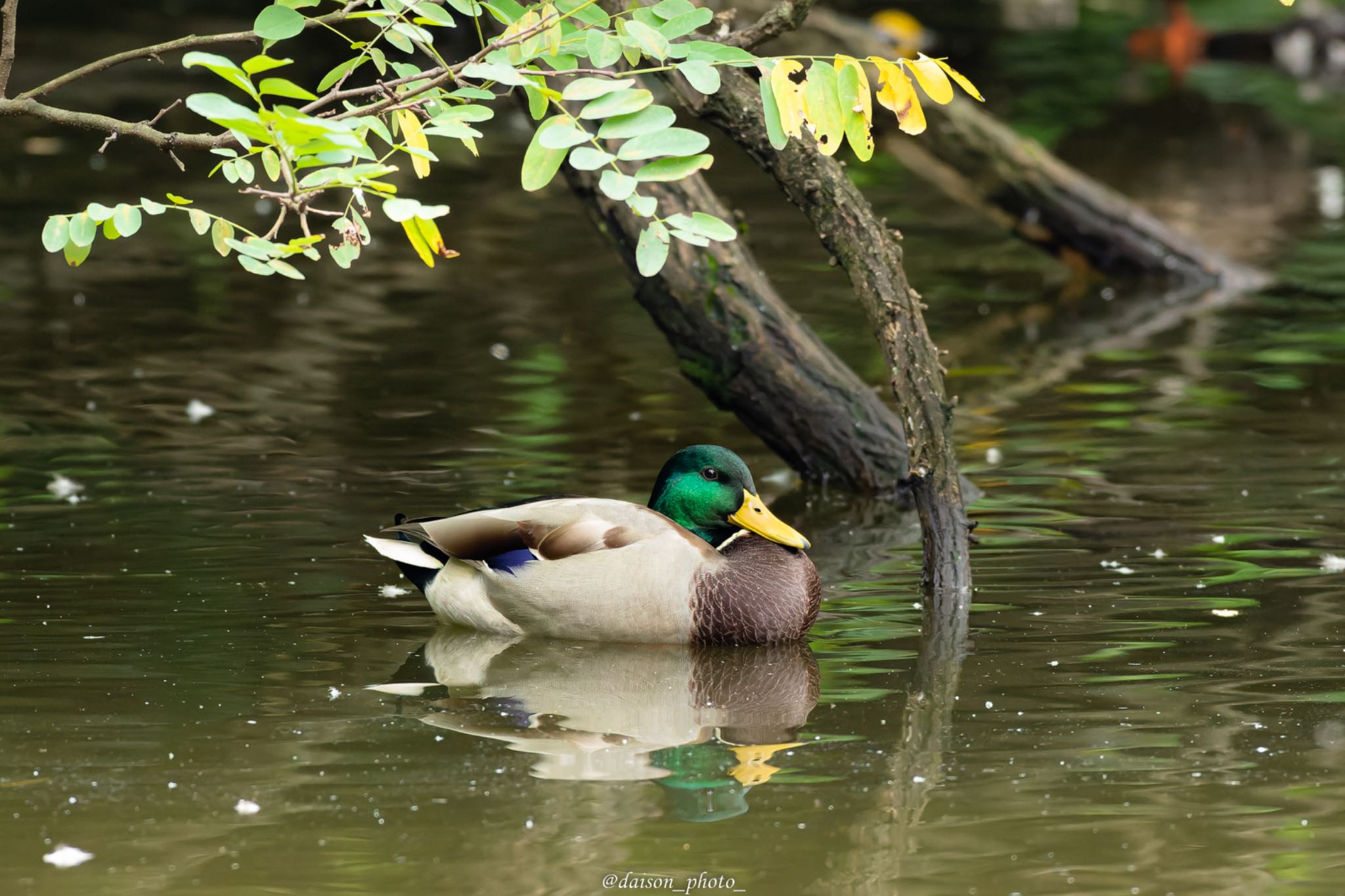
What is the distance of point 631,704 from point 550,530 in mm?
857

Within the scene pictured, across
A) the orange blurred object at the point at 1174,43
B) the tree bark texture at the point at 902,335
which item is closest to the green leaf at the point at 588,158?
the tree bark texture at the point at 902,335

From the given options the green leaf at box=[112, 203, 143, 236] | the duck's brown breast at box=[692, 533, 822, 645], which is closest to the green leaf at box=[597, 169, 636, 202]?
the green leaf at box=[112, 203, 143, 236]

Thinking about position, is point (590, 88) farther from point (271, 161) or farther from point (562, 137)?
point (271, 161)

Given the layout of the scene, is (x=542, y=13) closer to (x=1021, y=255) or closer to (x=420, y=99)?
(x=420, y=99)

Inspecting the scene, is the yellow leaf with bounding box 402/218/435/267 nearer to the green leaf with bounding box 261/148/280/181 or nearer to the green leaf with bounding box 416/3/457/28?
the green leaf with bounding box 261/148/280/181

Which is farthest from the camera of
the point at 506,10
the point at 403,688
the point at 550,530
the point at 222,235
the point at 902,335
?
the point at 902,335

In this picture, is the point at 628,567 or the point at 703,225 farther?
the point at 628,567

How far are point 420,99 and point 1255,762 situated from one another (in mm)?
2749

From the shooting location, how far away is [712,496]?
6.45 meters

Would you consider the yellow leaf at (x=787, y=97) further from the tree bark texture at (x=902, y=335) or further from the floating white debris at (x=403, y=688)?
the floating white debris at (x=403, y=688)

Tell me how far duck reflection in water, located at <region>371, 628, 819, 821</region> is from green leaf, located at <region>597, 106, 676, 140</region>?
1.63 meters

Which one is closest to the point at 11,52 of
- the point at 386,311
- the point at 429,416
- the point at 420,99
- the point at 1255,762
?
the point at 420,99

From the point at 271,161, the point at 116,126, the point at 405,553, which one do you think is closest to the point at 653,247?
the point at 271,161

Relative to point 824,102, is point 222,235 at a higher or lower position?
lower
